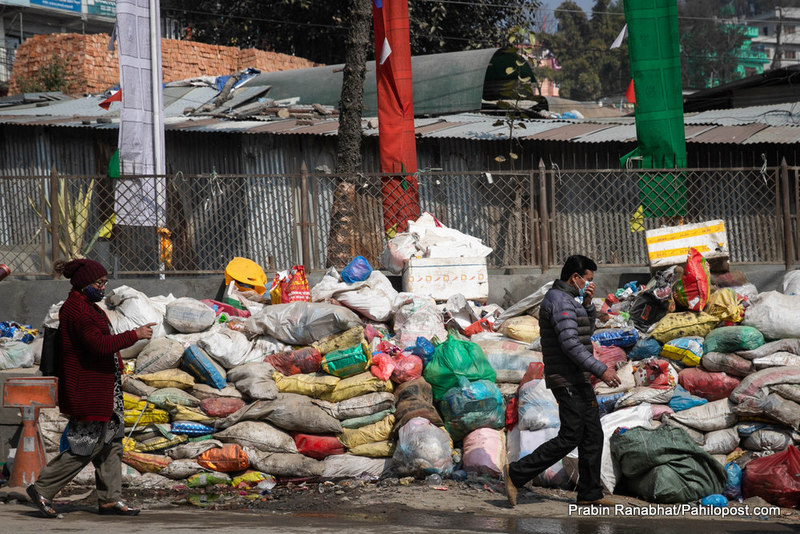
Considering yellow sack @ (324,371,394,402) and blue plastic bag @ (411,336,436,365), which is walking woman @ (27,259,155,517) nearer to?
yellow sack @ (324,371,394,402)

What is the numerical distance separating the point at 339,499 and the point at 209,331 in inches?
89.7

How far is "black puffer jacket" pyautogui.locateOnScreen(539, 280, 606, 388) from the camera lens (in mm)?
5363

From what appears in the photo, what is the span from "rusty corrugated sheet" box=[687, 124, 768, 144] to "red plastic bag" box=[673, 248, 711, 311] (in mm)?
3692

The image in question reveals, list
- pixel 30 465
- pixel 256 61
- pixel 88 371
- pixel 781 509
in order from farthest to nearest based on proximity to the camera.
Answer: pixel 256 61 → pixel 30 465 → pixel 781 509 → pixel 88 371

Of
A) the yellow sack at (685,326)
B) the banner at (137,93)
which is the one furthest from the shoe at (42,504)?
the banner at (137,93)

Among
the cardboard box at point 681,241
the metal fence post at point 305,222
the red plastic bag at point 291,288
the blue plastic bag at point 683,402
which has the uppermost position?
the metal fence post at point 305,222

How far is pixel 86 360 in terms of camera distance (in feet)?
17.0

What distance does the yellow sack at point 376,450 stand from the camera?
6.62 m

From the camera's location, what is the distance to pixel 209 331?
761 centimetres

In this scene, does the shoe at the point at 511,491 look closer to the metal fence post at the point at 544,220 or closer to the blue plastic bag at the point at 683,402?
the blue plastic bag at the point at 683,402

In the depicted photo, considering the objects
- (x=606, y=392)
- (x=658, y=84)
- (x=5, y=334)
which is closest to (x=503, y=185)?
(x=658, y=84)

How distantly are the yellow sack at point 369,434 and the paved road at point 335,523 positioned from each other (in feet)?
3.66

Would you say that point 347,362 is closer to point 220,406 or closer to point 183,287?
point 220,406

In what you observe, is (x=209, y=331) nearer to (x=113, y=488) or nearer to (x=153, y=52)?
(x=113, y=488)
